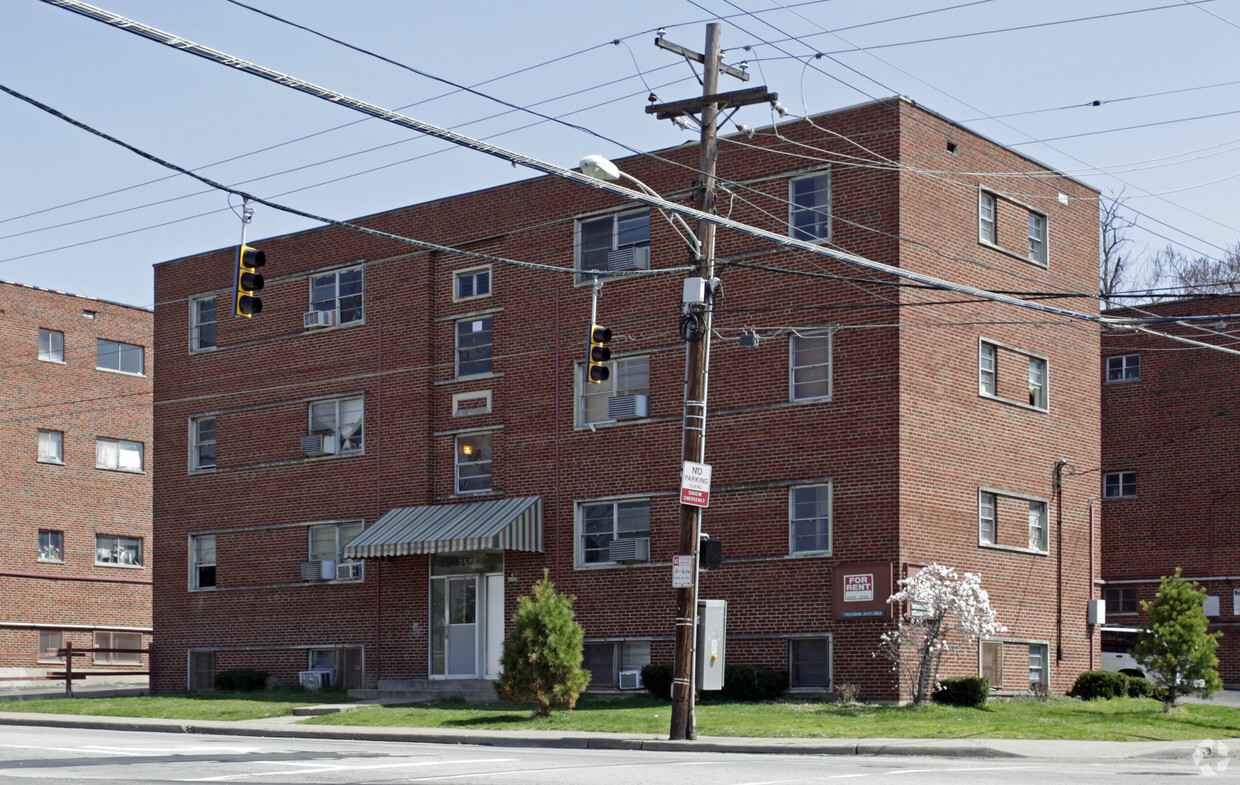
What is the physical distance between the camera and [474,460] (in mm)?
36156

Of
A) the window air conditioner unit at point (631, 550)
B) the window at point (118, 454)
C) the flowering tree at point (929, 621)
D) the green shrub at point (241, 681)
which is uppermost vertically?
the window at point (118, 454)

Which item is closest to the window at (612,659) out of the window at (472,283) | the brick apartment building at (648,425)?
the brick apartment building at (648,425)

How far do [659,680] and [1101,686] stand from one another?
358 inches

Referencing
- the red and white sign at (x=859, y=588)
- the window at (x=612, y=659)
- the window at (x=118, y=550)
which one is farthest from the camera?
the window at (x=118, y=550)

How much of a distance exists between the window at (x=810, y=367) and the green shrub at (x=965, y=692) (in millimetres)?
6101

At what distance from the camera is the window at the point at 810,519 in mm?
30109

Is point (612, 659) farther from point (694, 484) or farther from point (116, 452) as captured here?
point (116, 452)

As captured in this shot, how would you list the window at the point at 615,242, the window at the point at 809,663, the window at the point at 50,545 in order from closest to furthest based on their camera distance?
the window at the point at 809,663, the window at the point at 615,242, the window at the point at 50,545

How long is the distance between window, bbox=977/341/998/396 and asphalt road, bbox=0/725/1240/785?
13086 millimetres

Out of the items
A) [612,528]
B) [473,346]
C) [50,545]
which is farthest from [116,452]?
[612,528]

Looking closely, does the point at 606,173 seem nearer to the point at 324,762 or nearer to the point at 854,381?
the point at 324,762

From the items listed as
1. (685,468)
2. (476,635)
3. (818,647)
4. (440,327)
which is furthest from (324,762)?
(440,327)

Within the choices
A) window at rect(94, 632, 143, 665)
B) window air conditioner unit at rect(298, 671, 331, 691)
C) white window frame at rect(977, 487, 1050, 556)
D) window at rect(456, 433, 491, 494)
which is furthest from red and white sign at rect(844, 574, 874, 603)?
window at rect(94, 632, 143, 665)

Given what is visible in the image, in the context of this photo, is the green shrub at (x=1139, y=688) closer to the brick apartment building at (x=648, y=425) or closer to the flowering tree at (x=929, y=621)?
the brick apartment building at (x=648, y=425)
